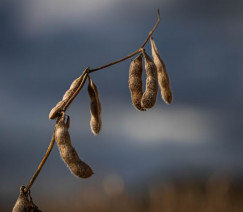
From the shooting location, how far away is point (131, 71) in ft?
9.16

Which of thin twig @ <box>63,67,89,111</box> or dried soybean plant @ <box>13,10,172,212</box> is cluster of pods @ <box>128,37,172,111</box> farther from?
thin twig @ <box>63,67,89,111</box>

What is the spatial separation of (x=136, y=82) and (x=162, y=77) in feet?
0.87

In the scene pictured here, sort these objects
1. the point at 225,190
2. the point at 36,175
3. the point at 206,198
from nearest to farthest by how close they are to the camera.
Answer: the point at 36,175 → the point at 225,190 → the point at 206,198

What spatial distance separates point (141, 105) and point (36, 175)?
83 cm

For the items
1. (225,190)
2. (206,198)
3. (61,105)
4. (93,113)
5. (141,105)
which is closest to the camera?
(61,105)

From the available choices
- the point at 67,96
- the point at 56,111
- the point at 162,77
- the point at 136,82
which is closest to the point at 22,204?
the point at 56,111

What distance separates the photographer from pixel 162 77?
116 inches

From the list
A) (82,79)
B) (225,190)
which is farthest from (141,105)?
(225,190)

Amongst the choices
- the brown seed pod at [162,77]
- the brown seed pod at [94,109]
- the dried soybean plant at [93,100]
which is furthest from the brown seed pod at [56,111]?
the brown seed pod at [162,77]

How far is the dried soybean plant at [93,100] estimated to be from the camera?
2326 mm

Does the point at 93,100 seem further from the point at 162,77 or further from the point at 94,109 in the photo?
the point at 162,77

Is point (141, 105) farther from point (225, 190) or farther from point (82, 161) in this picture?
point (225, 190)

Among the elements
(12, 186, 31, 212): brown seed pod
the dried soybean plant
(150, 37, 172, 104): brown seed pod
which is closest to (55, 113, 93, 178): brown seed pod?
the dried soybean plant

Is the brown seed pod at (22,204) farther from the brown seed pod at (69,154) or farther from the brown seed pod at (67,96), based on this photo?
the brown seed pod at (67,96)
